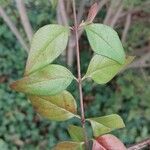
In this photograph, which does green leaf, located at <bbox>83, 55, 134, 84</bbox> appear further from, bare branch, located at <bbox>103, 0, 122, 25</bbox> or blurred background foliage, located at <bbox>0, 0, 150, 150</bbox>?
blurred background foliage, located at <bbox>0, 0, 150, 150</bbox>

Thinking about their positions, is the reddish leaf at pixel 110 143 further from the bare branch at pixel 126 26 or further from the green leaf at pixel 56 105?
the bare branch at pixel 126 26

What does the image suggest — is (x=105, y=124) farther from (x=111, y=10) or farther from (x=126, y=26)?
Answer: (x=126, y=26)

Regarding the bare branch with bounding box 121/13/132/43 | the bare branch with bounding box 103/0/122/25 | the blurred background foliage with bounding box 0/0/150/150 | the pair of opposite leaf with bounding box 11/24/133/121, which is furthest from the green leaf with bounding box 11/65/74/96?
the blurred background foliage with bounding box 0/0/150/150

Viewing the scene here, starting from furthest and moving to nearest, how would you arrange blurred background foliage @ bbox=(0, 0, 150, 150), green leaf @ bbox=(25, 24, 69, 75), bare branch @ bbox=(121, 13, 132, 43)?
blurred background foliage @ bbox=(0, 0, 150, 150)
bare branch @ bbox=(121, 13, 132, 43)
green leaf @ bbox=(25, 24, 69, 75)

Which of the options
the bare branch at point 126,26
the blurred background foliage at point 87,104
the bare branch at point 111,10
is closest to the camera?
the bare branch at point 111,10

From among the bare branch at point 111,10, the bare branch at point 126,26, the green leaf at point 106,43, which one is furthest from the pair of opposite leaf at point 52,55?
the bare branch at point 126,26

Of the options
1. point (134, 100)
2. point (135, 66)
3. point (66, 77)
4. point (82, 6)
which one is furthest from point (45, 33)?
point (134, 100)
